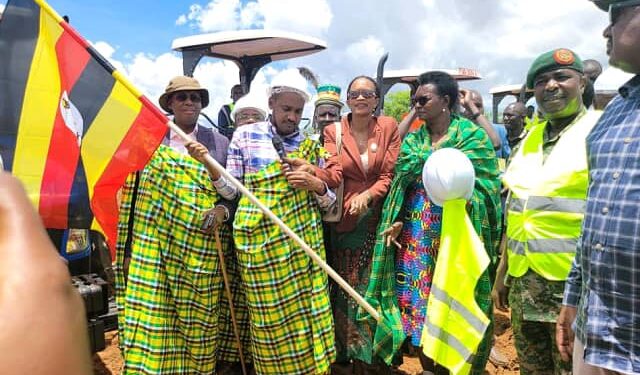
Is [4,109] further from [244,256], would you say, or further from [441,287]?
[441,287]

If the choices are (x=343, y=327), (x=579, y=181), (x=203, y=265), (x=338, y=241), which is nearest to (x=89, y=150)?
(x=203, y=265)

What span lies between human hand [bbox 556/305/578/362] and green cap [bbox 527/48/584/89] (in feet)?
3.69

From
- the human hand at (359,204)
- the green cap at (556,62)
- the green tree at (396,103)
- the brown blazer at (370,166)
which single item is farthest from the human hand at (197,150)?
the green tree at (396,103)

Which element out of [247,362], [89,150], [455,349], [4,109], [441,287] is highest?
[4,109]

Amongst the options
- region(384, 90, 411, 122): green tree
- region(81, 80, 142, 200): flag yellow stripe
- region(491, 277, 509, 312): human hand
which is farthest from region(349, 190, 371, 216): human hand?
region(384, 90, 411, 122): green tree

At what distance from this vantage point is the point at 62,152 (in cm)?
275

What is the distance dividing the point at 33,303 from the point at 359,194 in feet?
9.32

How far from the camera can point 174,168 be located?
3004mm

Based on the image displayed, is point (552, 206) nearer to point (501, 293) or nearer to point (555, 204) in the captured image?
point (555, 204)

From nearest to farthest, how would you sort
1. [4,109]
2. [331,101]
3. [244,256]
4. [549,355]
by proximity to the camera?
[549,355], [4,109], [244,256], [331,101]

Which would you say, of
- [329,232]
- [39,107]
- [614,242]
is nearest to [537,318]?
[614,242]

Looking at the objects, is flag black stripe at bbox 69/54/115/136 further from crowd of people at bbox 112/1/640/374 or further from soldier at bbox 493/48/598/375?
soldier at bbox 493/48/598/375

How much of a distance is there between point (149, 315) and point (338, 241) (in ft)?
4.23

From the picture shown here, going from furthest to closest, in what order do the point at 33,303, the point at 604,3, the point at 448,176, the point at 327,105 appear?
the point at 327,105
the point at 448,176
the point at 604,3
the point at 33,303
